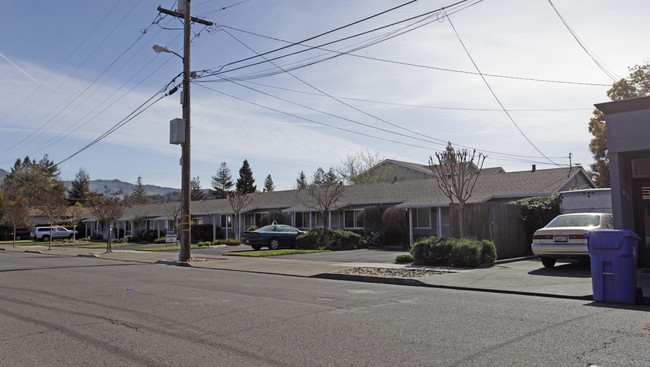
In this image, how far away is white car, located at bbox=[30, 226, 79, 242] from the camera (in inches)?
2003

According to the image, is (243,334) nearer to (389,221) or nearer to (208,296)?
(208,296)

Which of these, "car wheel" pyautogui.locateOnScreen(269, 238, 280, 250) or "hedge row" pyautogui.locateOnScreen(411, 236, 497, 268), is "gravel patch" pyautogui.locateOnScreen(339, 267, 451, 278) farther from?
"car wheel" pyautogui.locateOnScreen(269, 238, 280, 250)

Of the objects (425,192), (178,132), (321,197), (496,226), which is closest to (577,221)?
(496,226)

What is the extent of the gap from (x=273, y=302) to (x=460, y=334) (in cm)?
384

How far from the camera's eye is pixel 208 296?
1000 centimetres

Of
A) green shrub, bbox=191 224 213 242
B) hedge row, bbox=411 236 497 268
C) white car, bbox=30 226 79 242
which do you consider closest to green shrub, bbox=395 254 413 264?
hedge row, bbox=411 236 497 268

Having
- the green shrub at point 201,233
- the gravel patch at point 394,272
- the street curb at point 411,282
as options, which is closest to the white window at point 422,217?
the gravel patch at point 394,272

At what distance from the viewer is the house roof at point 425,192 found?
25375 millimetres

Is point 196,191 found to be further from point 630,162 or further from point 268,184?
point 630,162

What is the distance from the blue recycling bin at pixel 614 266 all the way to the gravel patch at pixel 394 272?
4786mm

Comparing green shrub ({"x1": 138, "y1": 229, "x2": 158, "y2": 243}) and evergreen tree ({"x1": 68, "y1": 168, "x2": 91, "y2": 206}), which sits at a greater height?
evergreen tree ({"x1": 68, "y1": 168, "x2": 91, "y2": 206})

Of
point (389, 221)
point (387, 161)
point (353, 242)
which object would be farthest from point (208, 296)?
point (387, 161)

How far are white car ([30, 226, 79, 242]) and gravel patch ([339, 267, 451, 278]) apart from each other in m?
42.8

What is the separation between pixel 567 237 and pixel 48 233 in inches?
2011
